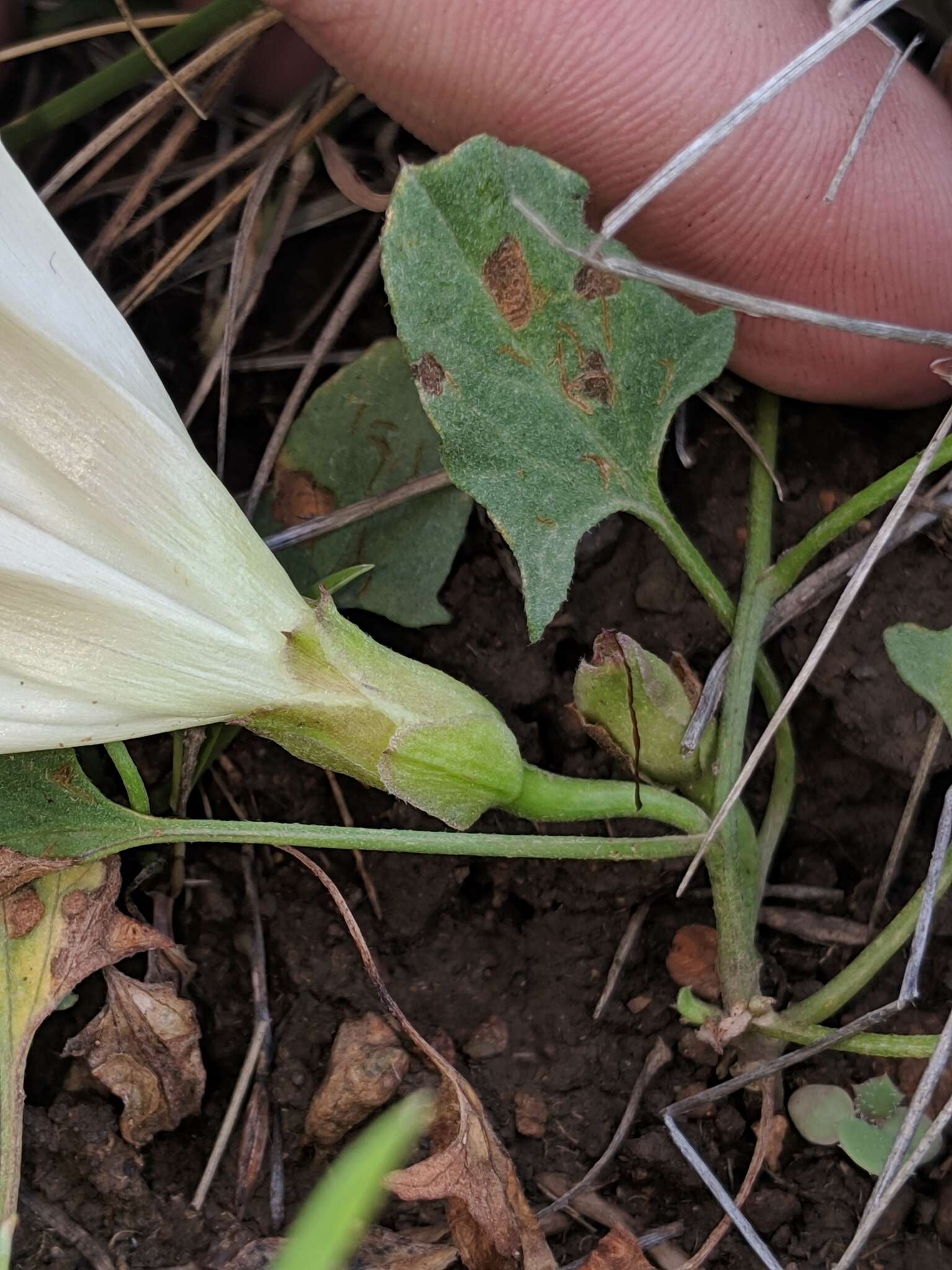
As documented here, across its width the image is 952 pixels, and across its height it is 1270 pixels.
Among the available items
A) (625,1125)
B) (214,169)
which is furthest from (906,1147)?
(214,169)

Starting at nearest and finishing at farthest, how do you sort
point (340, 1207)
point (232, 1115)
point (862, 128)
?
point (340, 1207)
point (862, 128)
point (232, 1115)

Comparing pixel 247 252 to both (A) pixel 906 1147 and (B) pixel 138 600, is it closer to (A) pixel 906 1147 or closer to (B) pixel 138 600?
(B) pixel 138 600

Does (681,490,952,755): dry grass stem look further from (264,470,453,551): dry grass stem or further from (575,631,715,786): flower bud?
(264,470,453,551): dry grass stem

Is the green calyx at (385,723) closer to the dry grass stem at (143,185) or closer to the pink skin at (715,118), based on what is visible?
the pink skin at (715,118)

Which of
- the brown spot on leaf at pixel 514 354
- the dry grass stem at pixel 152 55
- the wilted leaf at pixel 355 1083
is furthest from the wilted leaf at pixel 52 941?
the dry grass stem at pixel 152 55

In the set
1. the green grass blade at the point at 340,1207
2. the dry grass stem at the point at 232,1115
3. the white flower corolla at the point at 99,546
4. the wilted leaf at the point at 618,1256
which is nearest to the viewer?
the green grass blade at the point at 340,1207

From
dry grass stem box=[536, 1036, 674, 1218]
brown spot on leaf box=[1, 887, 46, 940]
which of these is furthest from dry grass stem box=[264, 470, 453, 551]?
dry grass stem box=[536, 1036, 674, 1218]
